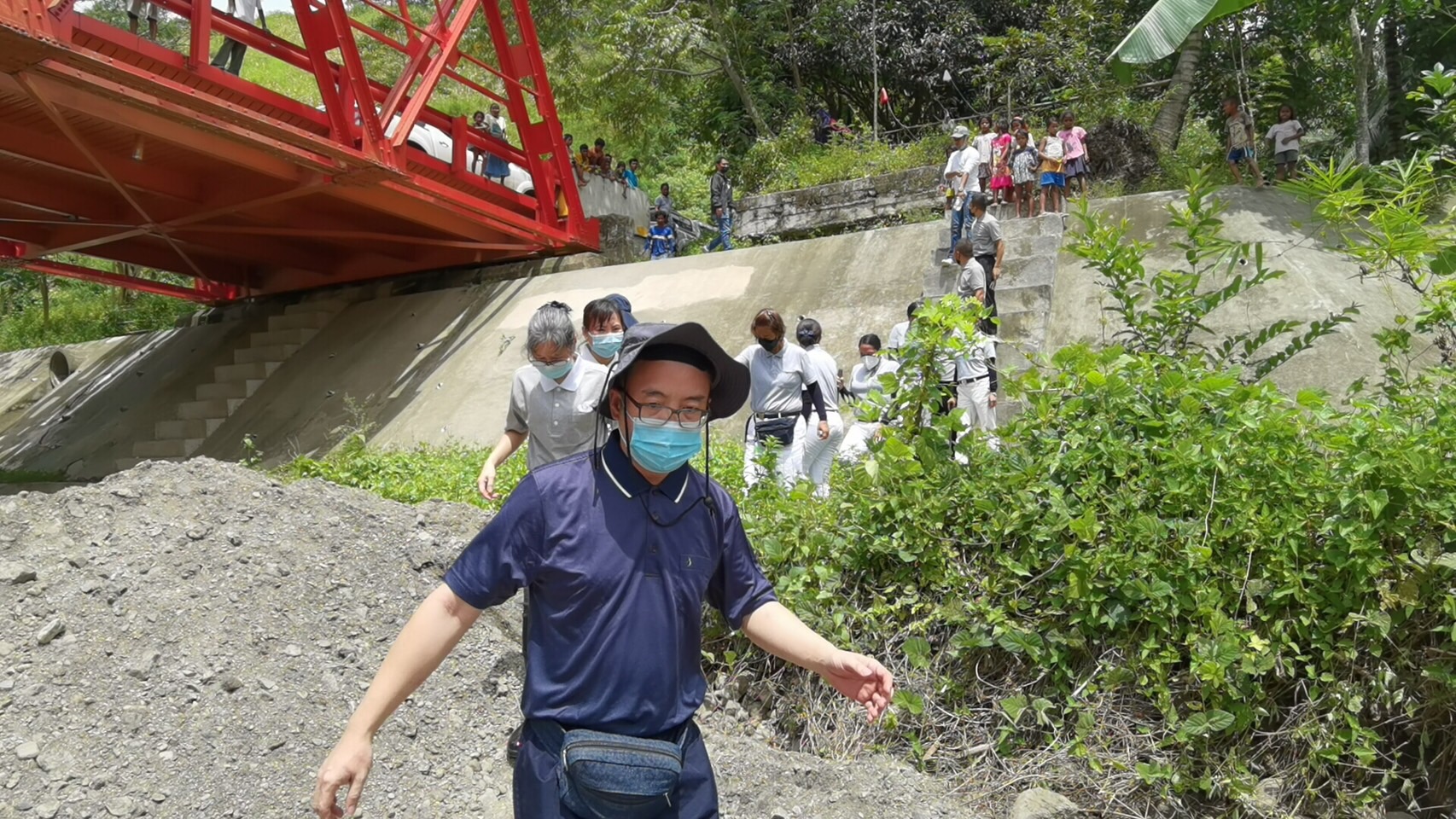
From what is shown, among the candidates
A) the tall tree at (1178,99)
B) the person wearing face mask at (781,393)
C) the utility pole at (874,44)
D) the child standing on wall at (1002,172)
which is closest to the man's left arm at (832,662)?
the person wearing face mask at (781,393)

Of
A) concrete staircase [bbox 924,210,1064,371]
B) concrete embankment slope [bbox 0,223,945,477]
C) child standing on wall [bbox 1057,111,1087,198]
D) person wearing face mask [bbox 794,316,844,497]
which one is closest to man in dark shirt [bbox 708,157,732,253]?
concrete embankment slope [bbox 0,223,945,477]

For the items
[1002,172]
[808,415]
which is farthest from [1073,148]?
[808,415]

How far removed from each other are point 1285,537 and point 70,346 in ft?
71.6

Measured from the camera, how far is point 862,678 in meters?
2.27

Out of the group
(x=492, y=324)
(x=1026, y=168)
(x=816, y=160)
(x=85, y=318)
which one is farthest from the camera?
(x=85, y=318)

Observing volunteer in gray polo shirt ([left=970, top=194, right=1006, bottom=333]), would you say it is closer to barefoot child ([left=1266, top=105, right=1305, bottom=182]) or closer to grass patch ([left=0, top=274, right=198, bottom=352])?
barefoot child ([left=1266, top=105, right=1305, bottom=182])

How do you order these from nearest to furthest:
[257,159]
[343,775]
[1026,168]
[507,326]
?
[343,775]
[257,159]
[1026,168]
[507,326]

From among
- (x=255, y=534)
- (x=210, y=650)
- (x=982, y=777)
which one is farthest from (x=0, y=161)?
(x=982, y=777)

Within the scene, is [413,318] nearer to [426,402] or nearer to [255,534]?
[426,402]

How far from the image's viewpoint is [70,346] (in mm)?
20250

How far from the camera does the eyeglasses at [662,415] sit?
2.22 m

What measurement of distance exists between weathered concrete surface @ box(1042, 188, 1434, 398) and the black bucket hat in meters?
6.70

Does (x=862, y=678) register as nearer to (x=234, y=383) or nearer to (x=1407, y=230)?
(x=1407, y=230)

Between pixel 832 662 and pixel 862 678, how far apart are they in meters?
0.07
